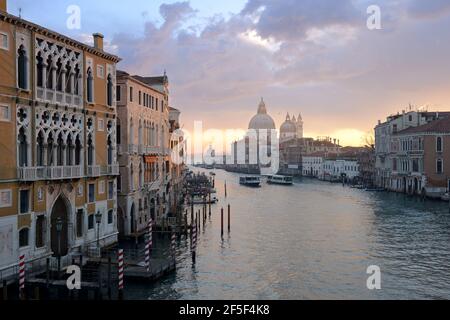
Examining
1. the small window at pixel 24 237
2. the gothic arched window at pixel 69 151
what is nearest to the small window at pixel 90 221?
the gothic arched window at pixel 69 151

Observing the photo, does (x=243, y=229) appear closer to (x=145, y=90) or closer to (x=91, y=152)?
(x=145, y=90)

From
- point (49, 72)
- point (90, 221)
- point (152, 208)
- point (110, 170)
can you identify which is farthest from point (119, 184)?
point (49, 72)

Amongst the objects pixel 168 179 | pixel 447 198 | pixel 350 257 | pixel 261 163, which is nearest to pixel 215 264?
pixel 350 257

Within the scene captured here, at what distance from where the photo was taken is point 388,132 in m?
58.2

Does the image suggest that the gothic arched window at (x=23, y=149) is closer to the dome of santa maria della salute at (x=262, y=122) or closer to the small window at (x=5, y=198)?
the small window at (x=5, y=198)

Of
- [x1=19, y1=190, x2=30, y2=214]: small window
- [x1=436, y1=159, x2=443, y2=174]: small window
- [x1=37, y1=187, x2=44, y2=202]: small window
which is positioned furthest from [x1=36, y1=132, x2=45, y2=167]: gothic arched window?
[x1=436, y1=159, x2=443, y2=174]: small window

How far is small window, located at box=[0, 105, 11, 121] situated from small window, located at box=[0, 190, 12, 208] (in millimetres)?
1913

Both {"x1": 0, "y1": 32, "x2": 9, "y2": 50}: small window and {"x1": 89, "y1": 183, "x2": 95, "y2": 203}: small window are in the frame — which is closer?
{"x1": 0, "y1": 32, "x2": 9, "y2": 50}: small window

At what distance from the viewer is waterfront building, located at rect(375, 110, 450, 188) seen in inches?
2167

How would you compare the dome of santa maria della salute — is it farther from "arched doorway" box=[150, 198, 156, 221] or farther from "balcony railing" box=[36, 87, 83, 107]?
"balcony railing" box=[36, 87, 83, 107]

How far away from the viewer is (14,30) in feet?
49.0

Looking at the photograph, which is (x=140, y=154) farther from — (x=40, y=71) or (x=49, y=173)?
(x=40, y=71)

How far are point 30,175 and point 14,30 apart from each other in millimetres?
3953

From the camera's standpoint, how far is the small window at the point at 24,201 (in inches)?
606
